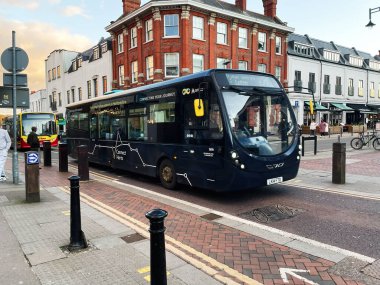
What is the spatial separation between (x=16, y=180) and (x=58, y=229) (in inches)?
197

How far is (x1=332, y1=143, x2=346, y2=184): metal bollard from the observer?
8961 mm

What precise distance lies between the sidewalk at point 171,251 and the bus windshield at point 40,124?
1821cm

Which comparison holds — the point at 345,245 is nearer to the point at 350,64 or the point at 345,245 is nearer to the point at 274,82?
the point at 274,82

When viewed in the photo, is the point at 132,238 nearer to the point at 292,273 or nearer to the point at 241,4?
the point at 292,273

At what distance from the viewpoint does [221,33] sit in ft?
98.3

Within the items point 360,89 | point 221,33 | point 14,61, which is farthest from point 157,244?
point 360,89

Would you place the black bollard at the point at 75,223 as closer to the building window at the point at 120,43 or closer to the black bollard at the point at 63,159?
the black bollard at the point at 63,159

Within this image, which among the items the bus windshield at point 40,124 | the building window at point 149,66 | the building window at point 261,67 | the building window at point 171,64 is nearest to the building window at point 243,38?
the building window at point 261,67

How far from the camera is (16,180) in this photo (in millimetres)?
9438

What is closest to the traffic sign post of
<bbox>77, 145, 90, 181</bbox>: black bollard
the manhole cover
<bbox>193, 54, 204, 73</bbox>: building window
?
<bbox>77, 145, 90, 181</bbox>: black bollard

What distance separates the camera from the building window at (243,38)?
31569 mm

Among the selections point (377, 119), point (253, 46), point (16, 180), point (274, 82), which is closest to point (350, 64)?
point (377, 119)

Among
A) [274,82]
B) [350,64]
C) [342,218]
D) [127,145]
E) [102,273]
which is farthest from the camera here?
[350,64]

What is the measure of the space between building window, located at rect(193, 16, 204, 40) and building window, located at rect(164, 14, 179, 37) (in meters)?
1.57
